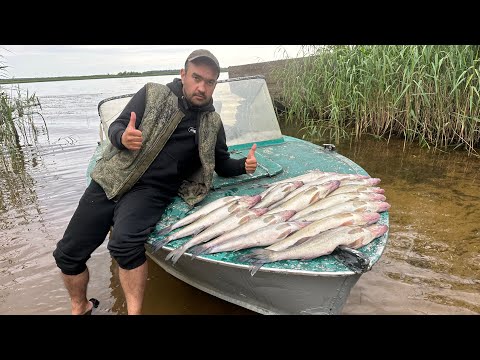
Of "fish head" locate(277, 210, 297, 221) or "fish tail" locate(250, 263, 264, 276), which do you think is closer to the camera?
"fish tail" locate(250, 263, 264, 276)

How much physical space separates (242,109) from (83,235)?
2.86 m

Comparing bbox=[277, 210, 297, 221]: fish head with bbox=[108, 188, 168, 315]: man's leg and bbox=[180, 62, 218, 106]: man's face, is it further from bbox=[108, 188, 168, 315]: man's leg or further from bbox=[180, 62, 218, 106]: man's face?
bbox=[180, 62, 218, 106]: man's face

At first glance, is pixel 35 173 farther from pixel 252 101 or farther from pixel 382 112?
pixel 382 112

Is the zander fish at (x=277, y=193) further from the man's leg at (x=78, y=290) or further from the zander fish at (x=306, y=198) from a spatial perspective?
the man's leg at (x=78, y=290)

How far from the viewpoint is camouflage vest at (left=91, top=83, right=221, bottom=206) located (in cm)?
293

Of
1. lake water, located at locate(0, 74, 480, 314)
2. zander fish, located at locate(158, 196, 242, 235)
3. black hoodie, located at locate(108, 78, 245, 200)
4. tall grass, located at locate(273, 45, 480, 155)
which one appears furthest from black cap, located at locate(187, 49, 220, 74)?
tall grass, located at locate(273, 45, 480, 155)

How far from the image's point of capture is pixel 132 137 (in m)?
2.73

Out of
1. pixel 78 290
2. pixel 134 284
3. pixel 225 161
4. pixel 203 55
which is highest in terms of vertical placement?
pixel 203 55

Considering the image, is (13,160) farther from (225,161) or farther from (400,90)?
(400,90)

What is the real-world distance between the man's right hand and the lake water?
1.51 m

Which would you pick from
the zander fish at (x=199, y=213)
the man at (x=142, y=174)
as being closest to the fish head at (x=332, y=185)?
the man at (x=142, y=174)

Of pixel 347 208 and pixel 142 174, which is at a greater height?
pixel 142 174

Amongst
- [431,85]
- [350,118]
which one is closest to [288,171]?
[431,85]

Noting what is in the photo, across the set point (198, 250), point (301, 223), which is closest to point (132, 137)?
point (198, 250)
